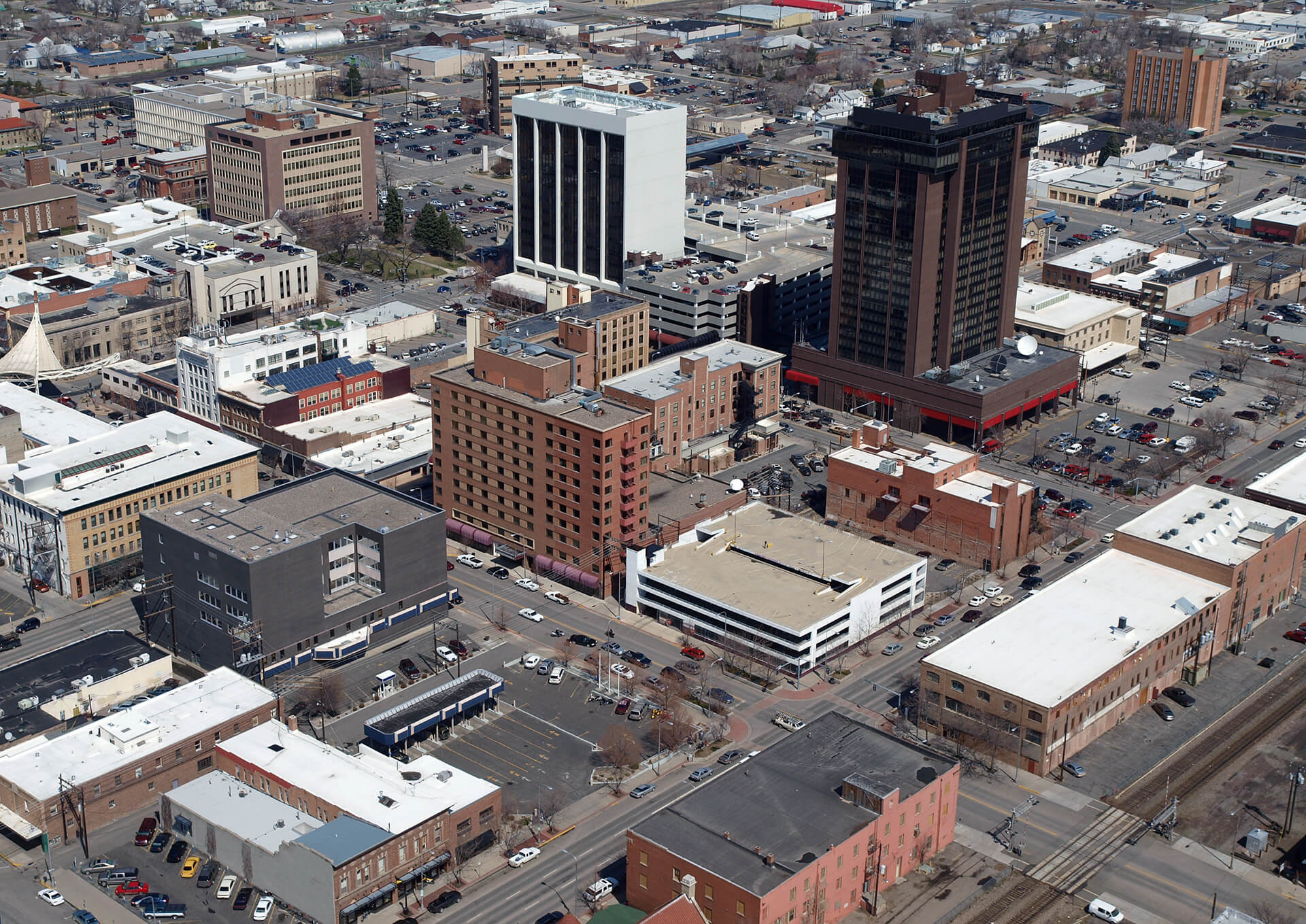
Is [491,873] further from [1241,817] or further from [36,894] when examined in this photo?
[1241,817]

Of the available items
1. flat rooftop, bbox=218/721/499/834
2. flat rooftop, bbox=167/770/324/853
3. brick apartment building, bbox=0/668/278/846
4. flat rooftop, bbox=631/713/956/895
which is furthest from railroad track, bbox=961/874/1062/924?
brick apartment building, bbox=0/668/278/846

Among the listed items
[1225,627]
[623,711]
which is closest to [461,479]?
[623,711]

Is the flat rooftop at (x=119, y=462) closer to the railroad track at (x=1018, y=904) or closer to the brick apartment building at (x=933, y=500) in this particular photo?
the brick apartment building at (x=933, y=500)

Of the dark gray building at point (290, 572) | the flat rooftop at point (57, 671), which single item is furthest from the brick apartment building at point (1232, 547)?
the flat rooftop at point (57, 671)

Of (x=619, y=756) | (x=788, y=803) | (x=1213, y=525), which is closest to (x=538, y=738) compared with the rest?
(x=619, y=756)

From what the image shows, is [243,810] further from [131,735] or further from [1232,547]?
[1232,547]
